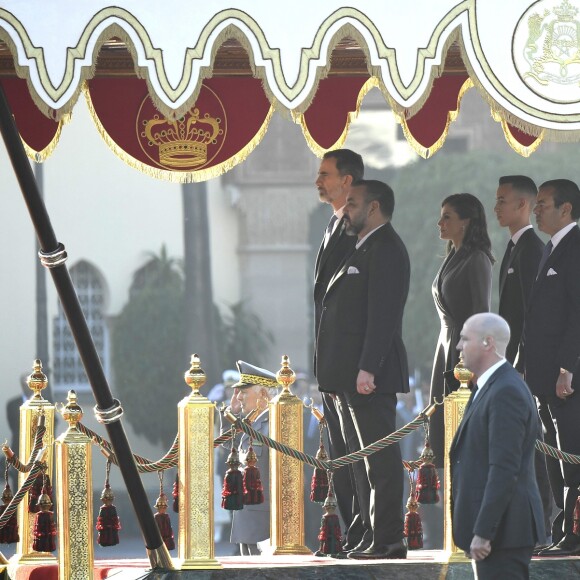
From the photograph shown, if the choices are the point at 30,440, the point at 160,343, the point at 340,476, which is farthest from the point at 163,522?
the point at 160,343

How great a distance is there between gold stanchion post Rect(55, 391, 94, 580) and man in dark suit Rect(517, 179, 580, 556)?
2.30m

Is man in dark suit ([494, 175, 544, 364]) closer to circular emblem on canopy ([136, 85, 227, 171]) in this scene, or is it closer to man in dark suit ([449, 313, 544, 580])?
circular emblem on canopy ([136, 85, 227, 171])

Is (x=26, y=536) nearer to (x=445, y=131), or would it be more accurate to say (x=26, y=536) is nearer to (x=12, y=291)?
(x=445, y=131)

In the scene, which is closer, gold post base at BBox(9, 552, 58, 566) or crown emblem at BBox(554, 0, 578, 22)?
crown emblem at BBox(554, 0, 578, 22)

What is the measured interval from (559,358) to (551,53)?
1.73m

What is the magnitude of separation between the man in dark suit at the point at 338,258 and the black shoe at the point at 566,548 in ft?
3.28

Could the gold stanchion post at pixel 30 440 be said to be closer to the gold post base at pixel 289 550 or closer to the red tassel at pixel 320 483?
the gold post base at pixel 289 550

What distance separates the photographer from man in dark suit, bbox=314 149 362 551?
8477 millimetres

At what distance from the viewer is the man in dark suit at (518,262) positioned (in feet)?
28.5

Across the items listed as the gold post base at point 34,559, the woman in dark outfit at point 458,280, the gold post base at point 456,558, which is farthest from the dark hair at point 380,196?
the gold post base at point 34,559

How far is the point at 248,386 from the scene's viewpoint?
905 centimetres

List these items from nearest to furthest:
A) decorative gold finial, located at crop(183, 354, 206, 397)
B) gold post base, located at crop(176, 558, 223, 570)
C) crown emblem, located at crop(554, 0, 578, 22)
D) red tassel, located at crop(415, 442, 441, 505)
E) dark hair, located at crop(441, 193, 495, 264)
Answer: crown emblem, located at crop(554, 0, 578, 22), gold post base, located at crop(176, 558, 223, 570), decorative gold finial, located at crop(183, 354, 206, 397), red tassel, located at crop(415, 442, 441, 505), dark hair, located at crop(441, 193, 495, 264)

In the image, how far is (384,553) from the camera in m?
7.94

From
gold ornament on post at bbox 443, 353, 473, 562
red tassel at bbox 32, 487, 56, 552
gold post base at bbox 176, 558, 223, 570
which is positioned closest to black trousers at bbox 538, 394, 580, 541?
gold ornament on post at bbox 443, 353, 473, 562
